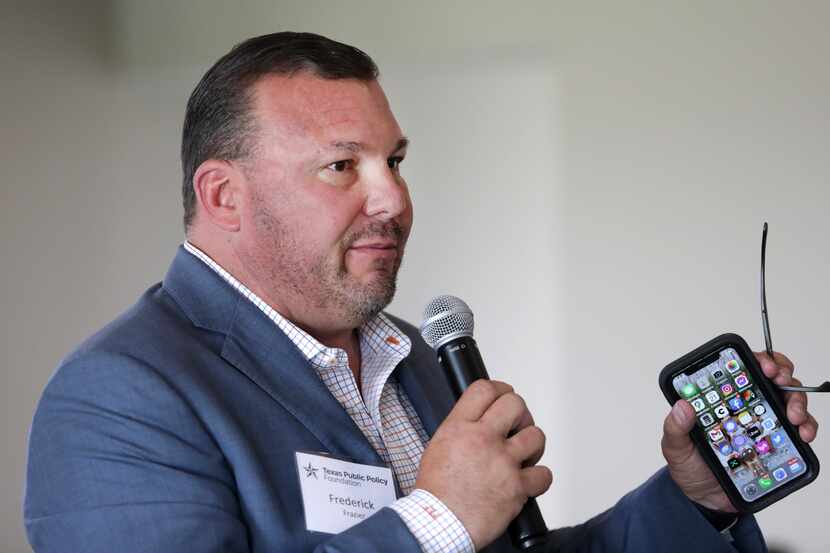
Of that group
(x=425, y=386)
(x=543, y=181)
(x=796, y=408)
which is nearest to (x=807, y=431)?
(x=796, y=408)

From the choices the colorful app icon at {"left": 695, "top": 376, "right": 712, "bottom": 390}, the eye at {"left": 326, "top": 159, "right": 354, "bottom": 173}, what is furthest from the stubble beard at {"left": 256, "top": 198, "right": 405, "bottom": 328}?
the colorful app icon at {"left": 695, "top": 376, "right": 712, "bottom": 390}

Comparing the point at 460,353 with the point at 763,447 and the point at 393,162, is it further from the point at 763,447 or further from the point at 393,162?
the point at 763,447

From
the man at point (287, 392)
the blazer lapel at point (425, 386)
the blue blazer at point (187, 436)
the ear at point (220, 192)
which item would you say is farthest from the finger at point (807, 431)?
the ear at point (220, 192)

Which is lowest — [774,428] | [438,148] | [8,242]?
[774,428]

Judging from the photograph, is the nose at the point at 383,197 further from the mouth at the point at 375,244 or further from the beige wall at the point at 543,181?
the beige wall at the point at 543,181

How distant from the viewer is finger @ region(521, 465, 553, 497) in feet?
4.15

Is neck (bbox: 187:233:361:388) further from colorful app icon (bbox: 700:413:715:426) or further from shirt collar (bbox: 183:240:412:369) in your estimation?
colorful app icon (bbox: 700:413:715:426)

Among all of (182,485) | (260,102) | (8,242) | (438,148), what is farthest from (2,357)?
(182,485)

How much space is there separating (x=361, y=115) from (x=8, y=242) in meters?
2.15

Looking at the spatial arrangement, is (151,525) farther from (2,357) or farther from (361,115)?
(2,357)

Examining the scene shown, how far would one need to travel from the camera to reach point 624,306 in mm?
3633

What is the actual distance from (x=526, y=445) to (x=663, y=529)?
0.54 meters

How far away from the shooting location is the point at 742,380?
1513mm

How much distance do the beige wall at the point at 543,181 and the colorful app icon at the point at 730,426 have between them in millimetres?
2068
